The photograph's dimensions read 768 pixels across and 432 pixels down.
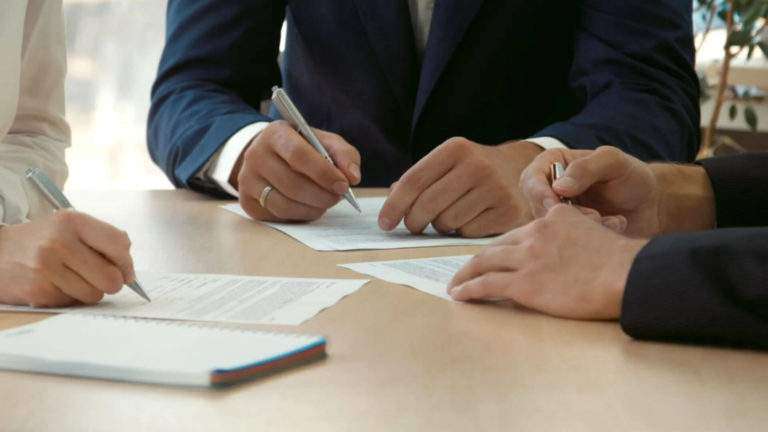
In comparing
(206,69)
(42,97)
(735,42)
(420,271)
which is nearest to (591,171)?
(420,271)

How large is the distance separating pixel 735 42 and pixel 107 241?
128 inches

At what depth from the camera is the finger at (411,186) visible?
136 cm

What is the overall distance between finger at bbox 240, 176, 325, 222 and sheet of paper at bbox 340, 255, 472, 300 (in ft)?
1.07

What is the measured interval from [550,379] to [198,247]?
65 cm

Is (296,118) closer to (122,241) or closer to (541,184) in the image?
(541,184)

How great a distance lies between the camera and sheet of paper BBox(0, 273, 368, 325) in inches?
35.6

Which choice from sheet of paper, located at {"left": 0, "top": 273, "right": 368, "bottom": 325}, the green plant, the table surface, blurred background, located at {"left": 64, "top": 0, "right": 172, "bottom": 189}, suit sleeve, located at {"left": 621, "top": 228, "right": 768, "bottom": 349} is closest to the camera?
the table surface

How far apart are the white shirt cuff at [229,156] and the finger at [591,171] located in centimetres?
57

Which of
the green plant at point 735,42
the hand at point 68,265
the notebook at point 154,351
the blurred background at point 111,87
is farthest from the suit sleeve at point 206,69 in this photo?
the green plant at point 735,42

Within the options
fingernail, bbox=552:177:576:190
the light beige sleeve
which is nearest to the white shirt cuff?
the light beige sleeve

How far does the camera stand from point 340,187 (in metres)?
1.45

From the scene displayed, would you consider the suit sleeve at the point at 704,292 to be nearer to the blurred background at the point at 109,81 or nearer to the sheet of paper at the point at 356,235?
the sheet of paper at the point at 356,235

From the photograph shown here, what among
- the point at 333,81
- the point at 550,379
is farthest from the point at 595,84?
the point at 550,379

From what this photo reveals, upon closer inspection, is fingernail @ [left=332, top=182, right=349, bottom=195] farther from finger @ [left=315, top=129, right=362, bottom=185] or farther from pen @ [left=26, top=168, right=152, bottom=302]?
pen @ [left=26, top=168, right=152, bottom=302]
